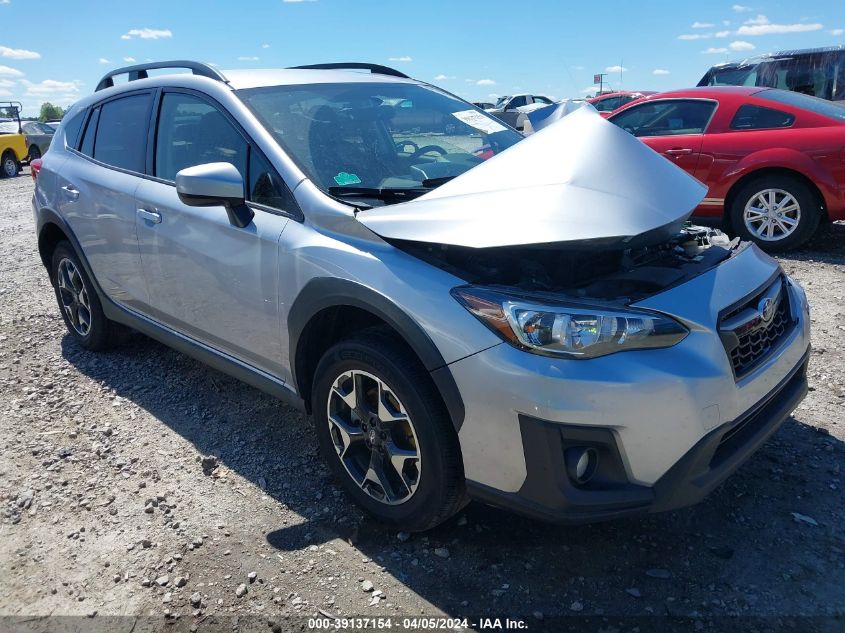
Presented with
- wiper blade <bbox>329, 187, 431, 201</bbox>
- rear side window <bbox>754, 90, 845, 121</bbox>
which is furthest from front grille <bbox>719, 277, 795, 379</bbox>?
rear side window <bbox>754, 90, 845, 121</bbox>

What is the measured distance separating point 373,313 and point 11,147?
2193cm

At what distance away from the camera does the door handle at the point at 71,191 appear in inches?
172

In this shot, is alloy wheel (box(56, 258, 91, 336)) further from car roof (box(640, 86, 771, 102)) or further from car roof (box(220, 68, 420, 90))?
car roof (box(640, 86, 771, 102))

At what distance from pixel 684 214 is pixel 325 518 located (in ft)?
6.28

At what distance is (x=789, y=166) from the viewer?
6305 millimetres

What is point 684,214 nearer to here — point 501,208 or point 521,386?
point 501,208

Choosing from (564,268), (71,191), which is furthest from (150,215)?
(564,268)

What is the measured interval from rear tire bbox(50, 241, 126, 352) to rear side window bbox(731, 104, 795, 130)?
19.4ft

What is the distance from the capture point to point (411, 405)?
2.47m

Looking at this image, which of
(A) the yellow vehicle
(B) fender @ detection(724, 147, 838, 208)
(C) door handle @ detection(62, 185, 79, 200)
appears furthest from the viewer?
(A) the yellow vehicle

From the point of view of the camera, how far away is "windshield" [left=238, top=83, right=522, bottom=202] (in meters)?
3.05

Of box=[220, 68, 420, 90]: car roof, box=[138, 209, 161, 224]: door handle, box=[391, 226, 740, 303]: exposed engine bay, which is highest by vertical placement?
box=[220, 68, 420, 90]: car roof

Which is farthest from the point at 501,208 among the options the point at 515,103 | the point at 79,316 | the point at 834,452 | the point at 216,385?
the point at 515,103

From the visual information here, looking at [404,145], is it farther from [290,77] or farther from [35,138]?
[35,138]
